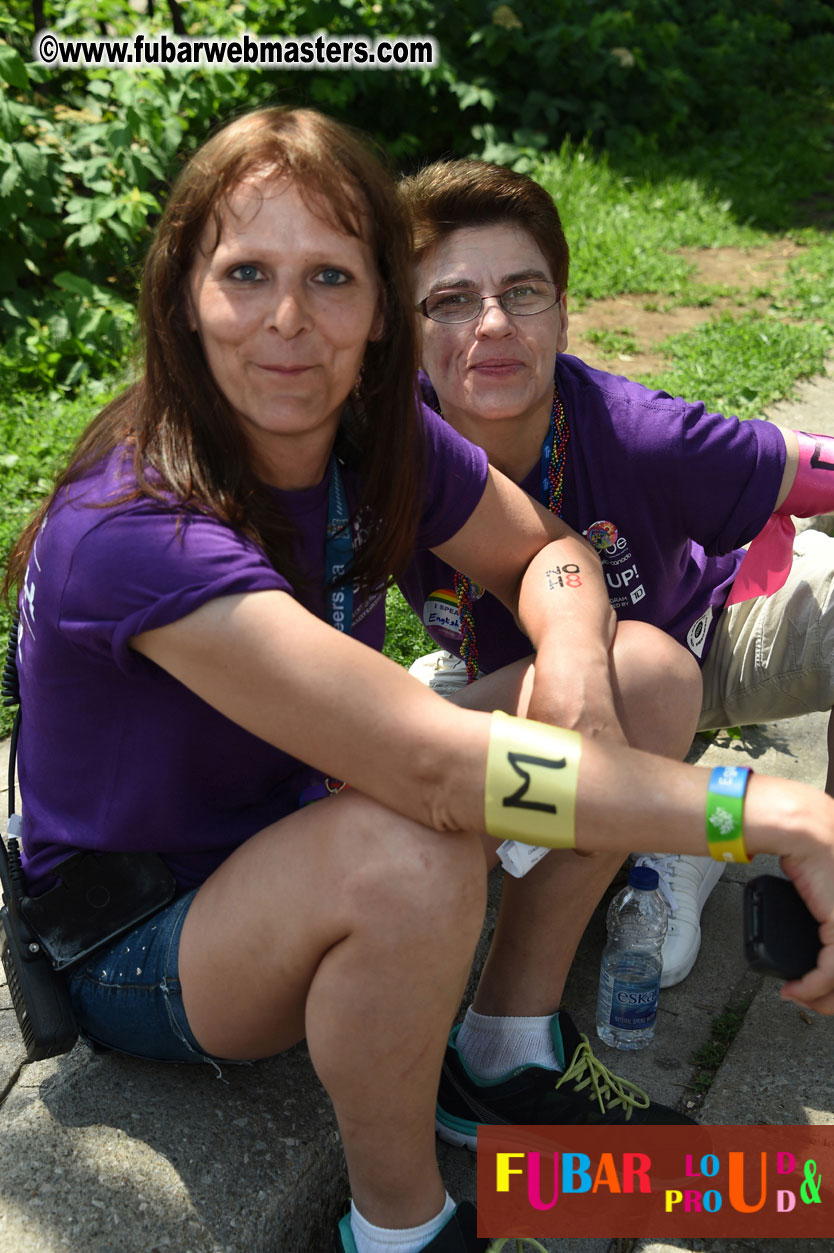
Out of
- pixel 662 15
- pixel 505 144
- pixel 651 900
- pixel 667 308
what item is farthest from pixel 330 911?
pixel 662 15

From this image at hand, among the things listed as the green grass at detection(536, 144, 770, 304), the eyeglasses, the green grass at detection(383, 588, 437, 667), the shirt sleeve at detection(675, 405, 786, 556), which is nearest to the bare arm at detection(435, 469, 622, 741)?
the shirt sleeve at detection(675, 405, 786, 556)

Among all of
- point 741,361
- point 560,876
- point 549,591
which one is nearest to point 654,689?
point 549,591

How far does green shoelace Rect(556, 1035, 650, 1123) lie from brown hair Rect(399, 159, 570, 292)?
148cm

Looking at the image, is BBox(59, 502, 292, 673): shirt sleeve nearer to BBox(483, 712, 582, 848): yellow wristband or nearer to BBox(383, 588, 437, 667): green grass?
BBox(483, 712, 582, 848): yellow wristband

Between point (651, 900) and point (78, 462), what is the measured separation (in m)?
1.37

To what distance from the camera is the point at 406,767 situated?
1618mm

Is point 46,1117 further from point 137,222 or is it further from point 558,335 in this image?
point 137,222

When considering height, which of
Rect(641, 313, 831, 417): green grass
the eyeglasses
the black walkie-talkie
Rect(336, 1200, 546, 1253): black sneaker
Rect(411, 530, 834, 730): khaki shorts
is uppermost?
the eyeglasses

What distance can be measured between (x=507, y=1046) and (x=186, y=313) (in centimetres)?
126

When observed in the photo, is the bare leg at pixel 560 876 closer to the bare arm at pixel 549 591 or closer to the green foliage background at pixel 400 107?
the bare arm at pixel 549 591

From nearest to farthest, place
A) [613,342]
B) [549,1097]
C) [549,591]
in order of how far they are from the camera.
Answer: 1. [549,1097]
2. [549,591]
3. [613,342]

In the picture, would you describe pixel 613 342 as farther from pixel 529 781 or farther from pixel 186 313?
pixel 529 781

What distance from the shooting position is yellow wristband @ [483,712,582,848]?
1622 mm

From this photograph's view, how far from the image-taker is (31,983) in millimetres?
1815
